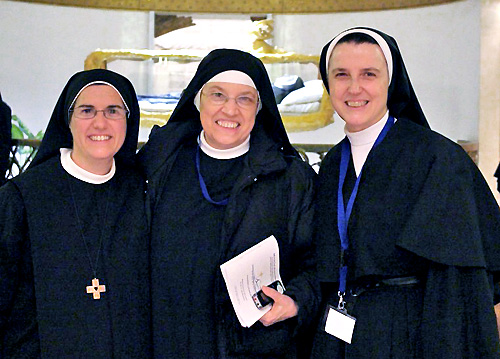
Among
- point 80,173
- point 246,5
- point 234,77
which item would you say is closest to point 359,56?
point 234,77

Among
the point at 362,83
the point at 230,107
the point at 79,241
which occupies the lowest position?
the point at 79,241

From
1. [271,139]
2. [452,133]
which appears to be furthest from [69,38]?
[271,139]

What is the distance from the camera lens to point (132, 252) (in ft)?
8.15

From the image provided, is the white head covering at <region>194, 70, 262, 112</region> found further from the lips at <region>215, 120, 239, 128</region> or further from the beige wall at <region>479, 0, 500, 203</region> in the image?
the beige wall at <region>479, 0, 500, 203</region>

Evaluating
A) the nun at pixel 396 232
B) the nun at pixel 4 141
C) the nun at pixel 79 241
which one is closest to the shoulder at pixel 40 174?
the nun at pixel 79 241

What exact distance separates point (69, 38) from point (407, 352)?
790cm

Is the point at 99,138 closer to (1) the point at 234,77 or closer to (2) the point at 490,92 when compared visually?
(1) the point at 234,77

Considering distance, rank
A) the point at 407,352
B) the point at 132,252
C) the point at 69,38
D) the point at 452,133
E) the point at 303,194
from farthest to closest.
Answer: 1. the point at 69,38
2. the point at 452,133
3. the point at 303,194
4. the point at 132,252
5. the point at 407,352

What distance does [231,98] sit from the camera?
8.80 feet

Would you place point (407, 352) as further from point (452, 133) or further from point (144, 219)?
point (452, 133)

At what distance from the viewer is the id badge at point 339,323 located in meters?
2.40

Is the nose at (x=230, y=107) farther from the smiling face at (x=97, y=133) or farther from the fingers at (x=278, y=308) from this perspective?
the fingers at (x=278, y=308)

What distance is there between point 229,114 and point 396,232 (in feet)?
2.60

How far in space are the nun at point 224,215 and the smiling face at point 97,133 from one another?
241 mm
